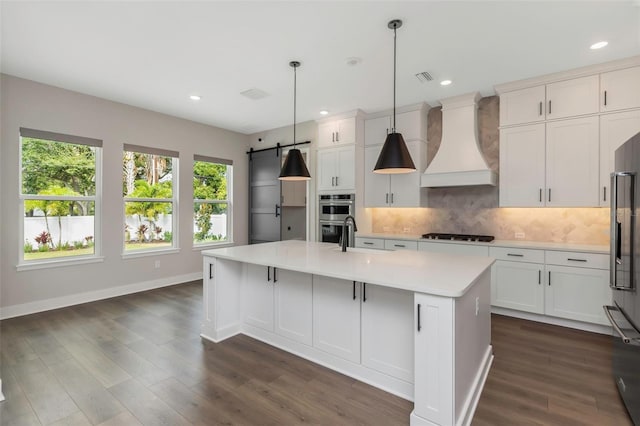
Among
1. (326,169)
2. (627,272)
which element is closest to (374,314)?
(627,272)

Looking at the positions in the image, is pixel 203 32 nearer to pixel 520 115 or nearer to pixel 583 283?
pixel 520 115

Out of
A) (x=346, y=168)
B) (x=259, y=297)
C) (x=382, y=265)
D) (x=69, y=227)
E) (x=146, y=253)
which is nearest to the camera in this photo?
(x=382, y=265)

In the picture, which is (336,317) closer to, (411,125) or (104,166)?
(411,125)

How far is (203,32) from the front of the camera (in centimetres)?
271

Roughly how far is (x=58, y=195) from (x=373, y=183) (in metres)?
4.35

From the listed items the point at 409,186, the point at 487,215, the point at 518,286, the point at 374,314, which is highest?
the point at 409,186

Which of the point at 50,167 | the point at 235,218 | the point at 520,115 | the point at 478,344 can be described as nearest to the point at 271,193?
the point at 235,218

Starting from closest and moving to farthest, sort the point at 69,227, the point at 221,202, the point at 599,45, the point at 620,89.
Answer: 1. the point at 599,45
2. the point at 620,89
3. the point at 69,227
4. the point at 221,202

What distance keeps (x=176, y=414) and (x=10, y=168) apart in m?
3.61

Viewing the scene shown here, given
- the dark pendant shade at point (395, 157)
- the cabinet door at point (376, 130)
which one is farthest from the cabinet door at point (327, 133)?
the dark pendant shade at point (395, 157)

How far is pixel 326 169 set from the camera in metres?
5.23

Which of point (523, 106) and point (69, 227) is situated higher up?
point (523, 106)

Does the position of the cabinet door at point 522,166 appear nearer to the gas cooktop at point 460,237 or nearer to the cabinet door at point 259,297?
the gas cooktop at point 460,237

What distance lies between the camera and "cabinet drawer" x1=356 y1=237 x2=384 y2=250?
4621 millimetres
